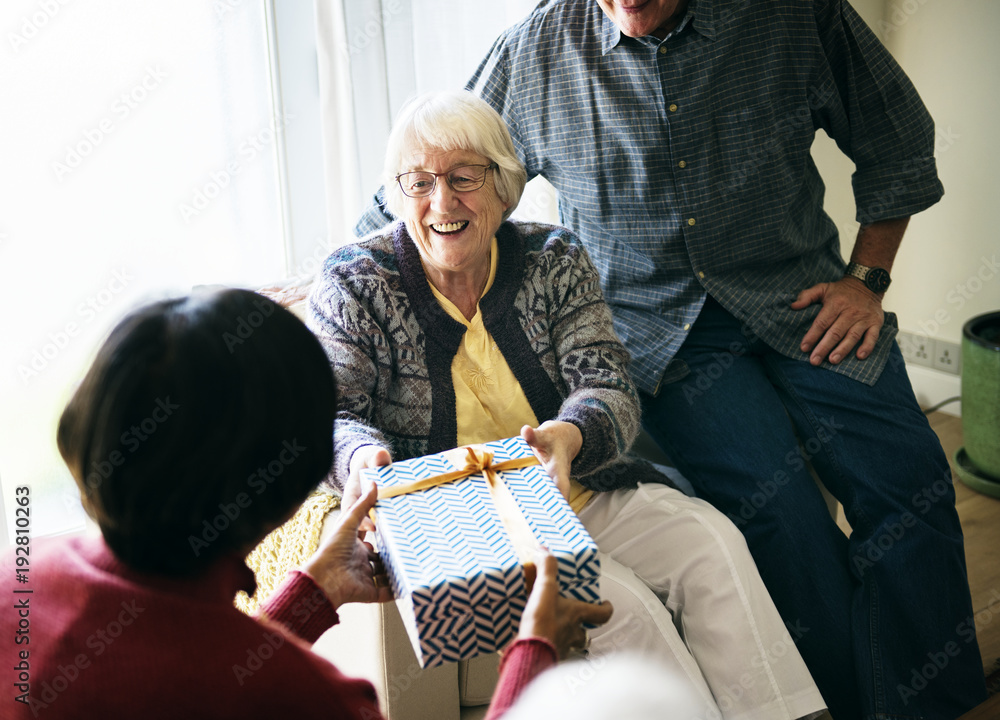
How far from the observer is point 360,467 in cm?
129

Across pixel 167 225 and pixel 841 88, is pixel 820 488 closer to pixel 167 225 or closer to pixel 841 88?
pixel 841 88

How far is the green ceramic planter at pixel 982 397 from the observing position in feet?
8.16

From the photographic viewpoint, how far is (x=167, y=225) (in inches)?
84.4

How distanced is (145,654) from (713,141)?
151 cm

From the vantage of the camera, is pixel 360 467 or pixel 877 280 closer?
pixel 360 467

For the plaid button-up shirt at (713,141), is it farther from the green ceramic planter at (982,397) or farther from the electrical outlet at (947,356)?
the electrical outlet at (947,356)

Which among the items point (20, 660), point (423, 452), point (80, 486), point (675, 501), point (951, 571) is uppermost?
point (80, 486)

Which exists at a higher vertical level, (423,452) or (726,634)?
(423,452)

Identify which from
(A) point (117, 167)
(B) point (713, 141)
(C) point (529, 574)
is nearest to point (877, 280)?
(B) point (713, 141)

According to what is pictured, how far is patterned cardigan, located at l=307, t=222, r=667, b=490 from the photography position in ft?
4.81

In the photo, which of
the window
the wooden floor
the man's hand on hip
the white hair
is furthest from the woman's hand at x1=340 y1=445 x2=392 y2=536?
the wooden floor

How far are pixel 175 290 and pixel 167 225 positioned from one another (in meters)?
1.40

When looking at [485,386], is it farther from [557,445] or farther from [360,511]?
[360,511]

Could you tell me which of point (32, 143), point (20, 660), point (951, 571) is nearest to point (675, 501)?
point (951, 571)
